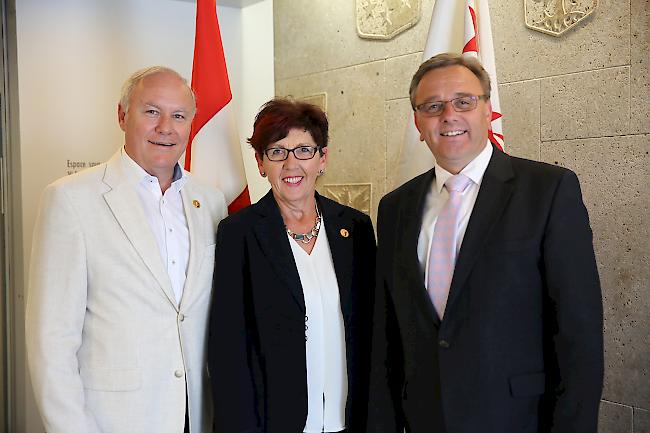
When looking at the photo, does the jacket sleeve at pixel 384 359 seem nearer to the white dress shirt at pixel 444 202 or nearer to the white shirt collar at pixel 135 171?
the white dress shirt at pixel 444 202

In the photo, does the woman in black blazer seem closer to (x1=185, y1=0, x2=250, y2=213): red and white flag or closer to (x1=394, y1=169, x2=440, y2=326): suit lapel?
(x1=394, y1=169, x2=440, y2=326): suit lapel

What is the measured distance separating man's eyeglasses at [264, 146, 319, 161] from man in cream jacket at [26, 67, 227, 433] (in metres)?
0.31

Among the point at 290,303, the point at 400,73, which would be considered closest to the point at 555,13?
the point at 400,73

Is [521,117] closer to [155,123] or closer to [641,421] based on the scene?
[641,421]

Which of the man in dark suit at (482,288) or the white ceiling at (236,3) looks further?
the white ceiling at (236,3)

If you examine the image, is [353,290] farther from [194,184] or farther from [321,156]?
[194,184]

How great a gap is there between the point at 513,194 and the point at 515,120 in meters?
1.58

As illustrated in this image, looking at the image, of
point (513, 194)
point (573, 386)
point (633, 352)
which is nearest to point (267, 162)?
point (513, 194)

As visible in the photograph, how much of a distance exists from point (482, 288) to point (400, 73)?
2.40 m

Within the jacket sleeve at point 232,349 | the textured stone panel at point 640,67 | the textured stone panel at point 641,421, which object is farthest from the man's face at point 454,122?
the textured stone panel at point 641,421

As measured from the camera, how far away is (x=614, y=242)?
115 inches

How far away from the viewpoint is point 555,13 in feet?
10.2

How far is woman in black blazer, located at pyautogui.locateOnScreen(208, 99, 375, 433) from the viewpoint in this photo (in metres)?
Answer: 2.18

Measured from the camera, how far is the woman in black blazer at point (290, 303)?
2178mm
